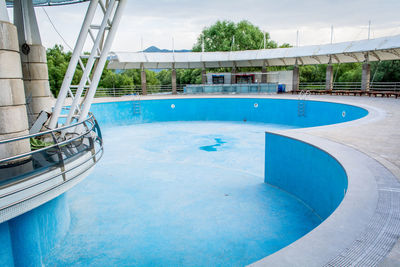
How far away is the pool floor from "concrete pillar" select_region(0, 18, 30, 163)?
2400 millimetres

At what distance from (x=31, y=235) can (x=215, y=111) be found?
19.4m

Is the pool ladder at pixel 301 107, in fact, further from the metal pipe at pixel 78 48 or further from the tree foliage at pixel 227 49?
the tree foliage at pixel 227 49

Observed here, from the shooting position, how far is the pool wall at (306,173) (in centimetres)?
587

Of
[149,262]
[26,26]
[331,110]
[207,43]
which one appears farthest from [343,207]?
[207,43]

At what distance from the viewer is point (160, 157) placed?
1281 cm

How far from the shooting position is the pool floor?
5.51 m

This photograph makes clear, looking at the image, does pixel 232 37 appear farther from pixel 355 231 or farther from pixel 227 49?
pixel 355 231

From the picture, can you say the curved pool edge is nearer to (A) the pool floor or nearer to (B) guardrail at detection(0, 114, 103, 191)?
(A) the pool floor

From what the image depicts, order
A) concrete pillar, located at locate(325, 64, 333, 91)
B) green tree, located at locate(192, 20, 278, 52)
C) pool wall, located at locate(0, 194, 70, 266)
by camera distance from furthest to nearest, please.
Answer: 1. green tree, located at locate(192, 20, 278, 52)
2. concrete pillar, located at locate(325, 64, 333, 91)
3. pool wall, located at locate(0, 194, 70, 266)

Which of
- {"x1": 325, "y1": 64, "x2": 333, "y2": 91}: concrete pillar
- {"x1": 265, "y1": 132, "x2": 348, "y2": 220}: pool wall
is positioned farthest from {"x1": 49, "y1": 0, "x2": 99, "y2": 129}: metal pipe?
{"x1": 325, "y1": 64, "x2": 333, "y2": 91}: concrete pillar

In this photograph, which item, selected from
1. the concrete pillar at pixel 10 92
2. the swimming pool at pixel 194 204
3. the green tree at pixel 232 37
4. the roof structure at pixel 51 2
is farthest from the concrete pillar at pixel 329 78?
the green tree at pixel 232 37

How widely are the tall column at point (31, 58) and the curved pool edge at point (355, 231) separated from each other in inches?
273

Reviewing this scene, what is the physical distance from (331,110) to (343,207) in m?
15.4

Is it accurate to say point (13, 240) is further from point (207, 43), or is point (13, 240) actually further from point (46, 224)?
point (207, 43)
